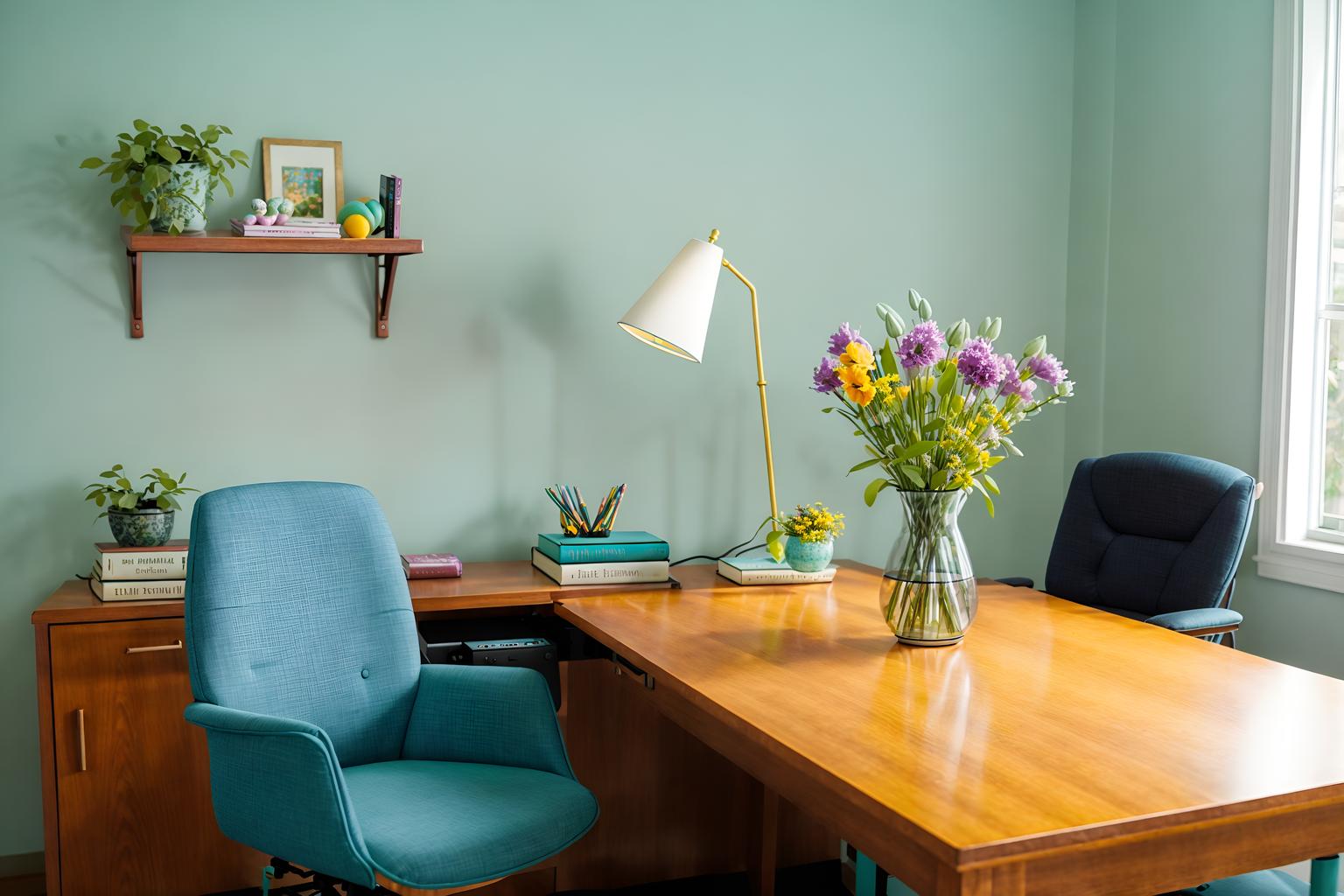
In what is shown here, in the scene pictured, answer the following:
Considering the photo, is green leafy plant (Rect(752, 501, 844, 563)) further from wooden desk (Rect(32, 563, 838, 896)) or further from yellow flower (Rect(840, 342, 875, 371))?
yellow flower (Rect(840, 342, 875, 371))

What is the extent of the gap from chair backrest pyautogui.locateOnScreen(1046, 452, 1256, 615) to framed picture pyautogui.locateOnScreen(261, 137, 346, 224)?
2085 millimetres

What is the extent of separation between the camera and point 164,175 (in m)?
2.41

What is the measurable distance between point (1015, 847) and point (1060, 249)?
9.17 feet

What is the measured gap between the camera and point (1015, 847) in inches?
45.0

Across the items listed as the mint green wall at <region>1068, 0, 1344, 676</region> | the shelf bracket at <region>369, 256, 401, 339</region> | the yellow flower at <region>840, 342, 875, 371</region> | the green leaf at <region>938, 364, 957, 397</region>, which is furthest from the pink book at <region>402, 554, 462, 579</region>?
the mint green wall at <region>1068, 0, 1344, 676</region>

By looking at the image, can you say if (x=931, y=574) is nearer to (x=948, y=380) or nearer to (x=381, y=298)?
(x=948, y=380)

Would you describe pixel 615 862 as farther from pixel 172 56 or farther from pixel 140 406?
pixel 172 56

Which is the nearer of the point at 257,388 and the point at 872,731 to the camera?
the point at 872,731

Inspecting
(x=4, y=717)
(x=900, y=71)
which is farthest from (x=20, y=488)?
(x=900, y=71)

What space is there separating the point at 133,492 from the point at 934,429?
176cm

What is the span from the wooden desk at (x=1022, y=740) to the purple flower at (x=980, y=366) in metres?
0.48

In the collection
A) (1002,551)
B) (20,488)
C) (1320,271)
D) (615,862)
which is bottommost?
(615,862)

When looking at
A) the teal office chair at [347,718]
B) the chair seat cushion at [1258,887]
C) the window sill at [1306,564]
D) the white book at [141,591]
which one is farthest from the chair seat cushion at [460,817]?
the window sill at [1306,564]

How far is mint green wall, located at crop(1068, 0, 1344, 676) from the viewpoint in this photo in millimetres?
2961
